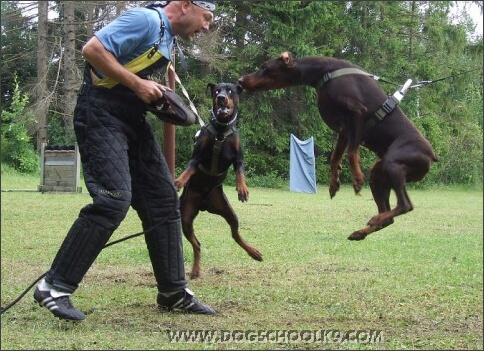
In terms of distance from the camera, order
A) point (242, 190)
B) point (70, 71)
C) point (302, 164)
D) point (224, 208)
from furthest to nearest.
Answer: point (70, 71)
point (302, 164)
point (224, 208)
point (242, 190)

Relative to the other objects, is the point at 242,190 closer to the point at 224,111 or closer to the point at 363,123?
the point at 224,111

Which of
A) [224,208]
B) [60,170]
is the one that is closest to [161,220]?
[224,208]

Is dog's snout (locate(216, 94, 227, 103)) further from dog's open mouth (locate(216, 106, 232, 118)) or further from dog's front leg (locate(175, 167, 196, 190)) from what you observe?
dog's front leg (locate(175, 167, 196, 190))

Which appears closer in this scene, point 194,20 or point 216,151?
point 194,20

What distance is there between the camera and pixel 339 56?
565 cm

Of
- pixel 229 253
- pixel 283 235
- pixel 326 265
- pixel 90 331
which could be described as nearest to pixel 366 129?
pixel 90 331

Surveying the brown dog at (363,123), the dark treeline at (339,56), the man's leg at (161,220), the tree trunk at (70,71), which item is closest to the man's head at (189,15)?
the dark treeline at (339,56)

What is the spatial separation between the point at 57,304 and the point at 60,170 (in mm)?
13556

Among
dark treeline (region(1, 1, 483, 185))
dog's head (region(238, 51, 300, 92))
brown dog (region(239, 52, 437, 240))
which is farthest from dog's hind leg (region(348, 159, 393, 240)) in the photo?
dog's head (region(238, 51, 300, 92))

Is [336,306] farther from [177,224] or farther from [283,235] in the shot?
[283,235]

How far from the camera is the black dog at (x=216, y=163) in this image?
5.30 metres

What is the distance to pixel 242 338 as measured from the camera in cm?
407

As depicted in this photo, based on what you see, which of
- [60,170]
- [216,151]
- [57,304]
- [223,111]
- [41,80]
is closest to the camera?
[57,304]

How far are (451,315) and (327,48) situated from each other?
84.0 inches
